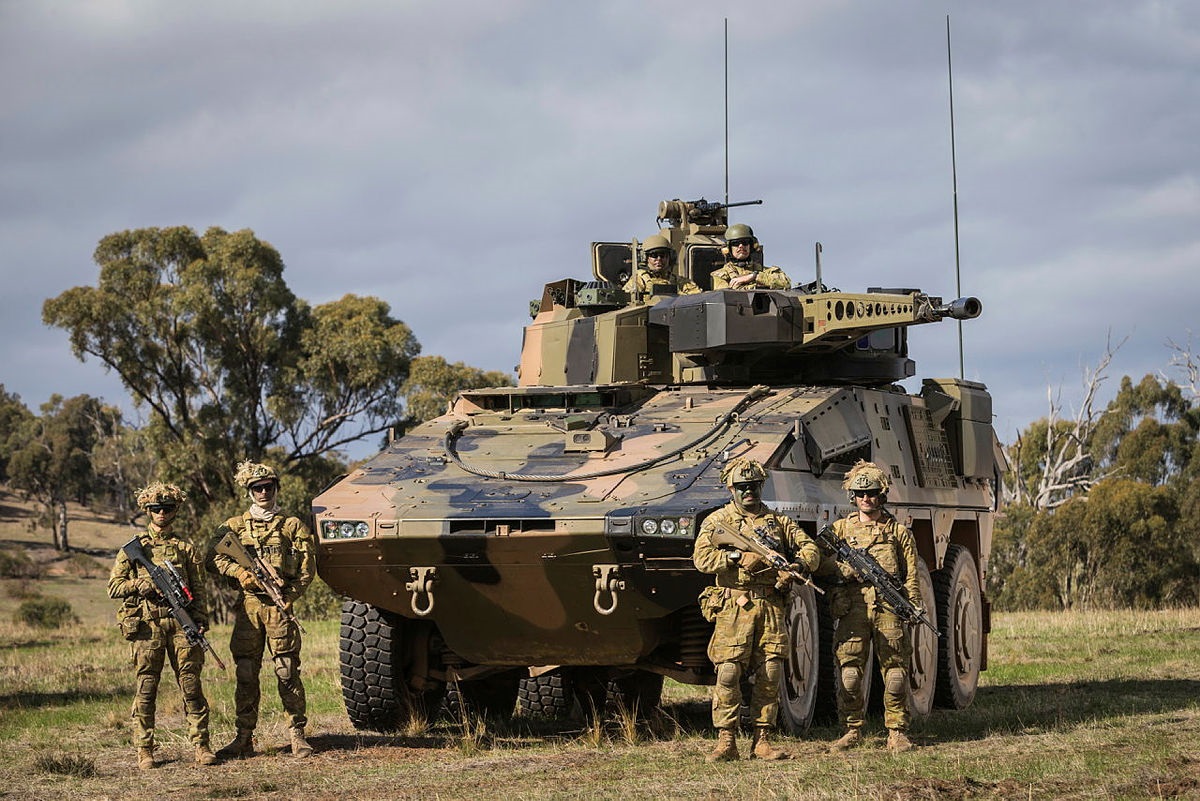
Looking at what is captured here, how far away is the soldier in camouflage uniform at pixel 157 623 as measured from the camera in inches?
423

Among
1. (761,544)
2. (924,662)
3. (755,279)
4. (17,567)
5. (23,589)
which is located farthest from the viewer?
(17,567)

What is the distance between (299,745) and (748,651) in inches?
122

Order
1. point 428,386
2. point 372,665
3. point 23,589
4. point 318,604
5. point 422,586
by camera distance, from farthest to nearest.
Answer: point 23,589, point 428,386, point 318,604, point 372,665, point 422,586

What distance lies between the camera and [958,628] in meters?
14.5

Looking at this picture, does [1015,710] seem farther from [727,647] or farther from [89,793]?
[89,793]

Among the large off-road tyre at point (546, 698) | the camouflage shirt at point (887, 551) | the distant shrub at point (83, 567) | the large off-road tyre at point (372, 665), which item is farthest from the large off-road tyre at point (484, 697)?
the distant shrub at point (83, 567)

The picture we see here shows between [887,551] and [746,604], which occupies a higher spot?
[887,551]

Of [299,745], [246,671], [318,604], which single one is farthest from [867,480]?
[318,604]

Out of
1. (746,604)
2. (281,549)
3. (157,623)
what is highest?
(281,549)

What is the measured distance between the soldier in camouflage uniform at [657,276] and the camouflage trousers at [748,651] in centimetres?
509

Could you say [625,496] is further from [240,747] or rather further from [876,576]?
[240,747]

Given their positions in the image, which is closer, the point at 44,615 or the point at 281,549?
the point at 281,549

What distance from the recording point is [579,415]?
12383mm

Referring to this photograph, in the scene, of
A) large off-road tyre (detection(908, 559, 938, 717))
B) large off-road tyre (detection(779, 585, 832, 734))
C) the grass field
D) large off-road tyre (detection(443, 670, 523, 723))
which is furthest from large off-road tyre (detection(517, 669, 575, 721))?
large off-road tyre (detection(779, 585, 832, 734))
